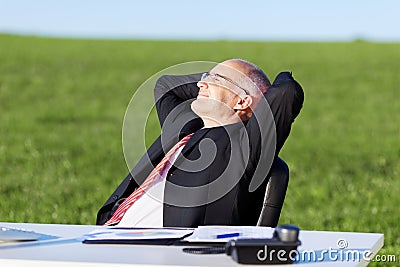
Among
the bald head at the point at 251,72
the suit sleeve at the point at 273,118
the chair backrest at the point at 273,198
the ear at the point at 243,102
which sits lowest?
the chair backrest at the point at 273,198

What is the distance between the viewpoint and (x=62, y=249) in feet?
10.9

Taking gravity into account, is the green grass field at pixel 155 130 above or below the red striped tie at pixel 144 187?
above

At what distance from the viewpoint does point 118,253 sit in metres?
3.23

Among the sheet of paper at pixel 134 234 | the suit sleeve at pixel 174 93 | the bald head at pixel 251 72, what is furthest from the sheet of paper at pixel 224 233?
the suit sleeve at pixel 174 93

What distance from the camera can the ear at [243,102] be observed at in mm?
4316

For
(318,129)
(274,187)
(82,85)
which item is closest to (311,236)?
(274,187)

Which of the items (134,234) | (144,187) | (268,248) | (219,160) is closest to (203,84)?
(219,160)

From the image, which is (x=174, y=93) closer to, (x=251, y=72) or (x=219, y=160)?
(x=251, y=72)

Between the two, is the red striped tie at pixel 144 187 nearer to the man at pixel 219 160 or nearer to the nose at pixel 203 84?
the man at pixel 219 160

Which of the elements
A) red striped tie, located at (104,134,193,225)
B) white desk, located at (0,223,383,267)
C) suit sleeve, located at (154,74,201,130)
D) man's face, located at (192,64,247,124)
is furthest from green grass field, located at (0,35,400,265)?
white desk, located at (0,223,383,267)

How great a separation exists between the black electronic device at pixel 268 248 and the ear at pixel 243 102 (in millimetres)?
1246

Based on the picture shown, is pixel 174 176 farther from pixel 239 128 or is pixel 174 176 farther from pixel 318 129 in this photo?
pixel 318 129

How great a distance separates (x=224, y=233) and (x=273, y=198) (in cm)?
75

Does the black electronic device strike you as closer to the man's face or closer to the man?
the man
